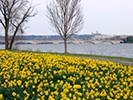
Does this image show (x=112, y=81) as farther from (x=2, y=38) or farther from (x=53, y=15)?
(x=2, y=38)

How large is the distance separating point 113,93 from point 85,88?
2.07 ft

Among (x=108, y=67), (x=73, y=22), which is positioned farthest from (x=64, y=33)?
(x=108, y=67)

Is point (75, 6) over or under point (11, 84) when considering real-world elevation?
over

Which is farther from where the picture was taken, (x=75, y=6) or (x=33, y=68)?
(x=75, y=6)

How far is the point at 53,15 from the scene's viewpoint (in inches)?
1357

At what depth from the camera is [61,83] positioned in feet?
24.2

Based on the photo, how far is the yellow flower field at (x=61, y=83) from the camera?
21.9ft

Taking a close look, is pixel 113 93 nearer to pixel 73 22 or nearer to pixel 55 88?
pixel 55 88

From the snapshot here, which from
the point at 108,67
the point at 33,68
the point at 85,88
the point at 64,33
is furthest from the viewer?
the point at 64,33

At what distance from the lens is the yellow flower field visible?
668 cm

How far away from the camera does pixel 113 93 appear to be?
7.29 metres

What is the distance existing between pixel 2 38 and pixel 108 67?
29640mm

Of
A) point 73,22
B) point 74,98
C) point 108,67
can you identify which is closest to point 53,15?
point 73,22

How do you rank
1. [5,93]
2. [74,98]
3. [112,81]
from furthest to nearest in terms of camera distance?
[112,81] < [5,93] < [74,98]
